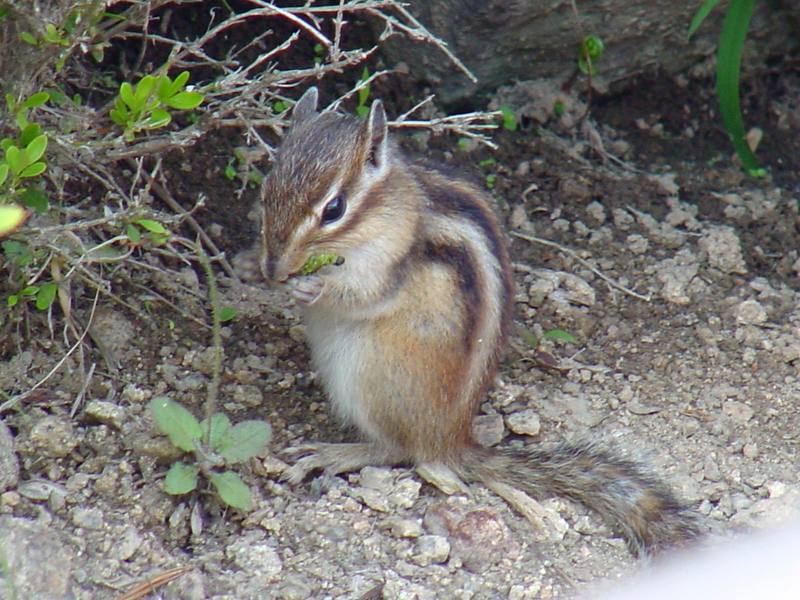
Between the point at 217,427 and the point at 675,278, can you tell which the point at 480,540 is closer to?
the point at 217,427

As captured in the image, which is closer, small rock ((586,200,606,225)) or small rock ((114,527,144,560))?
small rock ((114,527,144,560))

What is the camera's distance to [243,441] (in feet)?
11.6

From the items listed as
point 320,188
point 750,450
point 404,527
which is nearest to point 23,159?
point 320,188

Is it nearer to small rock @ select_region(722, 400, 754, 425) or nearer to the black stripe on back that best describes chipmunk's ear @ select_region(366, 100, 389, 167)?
the black stripe on back

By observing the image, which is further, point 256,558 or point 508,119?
point 508,119

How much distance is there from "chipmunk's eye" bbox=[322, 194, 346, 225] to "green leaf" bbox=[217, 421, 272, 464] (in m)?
0.66

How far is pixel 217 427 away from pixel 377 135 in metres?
1.05

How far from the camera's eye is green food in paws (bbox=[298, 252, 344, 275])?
377cm

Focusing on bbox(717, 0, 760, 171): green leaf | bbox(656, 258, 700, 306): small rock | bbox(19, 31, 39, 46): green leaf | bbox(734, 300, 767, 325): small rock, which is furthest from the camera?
bbox(717, 0, 760, 171): green leaf

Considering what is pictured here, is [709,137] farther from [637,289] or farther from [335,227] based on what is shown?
[335,227]

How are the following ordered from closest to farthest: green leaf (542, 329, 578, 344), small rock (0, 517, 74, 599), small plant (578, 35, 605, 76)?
small rock (0, 517, 74, 599) < green leaf (542, 329, 578, 344) < small plant (578, 35, 605, 76)

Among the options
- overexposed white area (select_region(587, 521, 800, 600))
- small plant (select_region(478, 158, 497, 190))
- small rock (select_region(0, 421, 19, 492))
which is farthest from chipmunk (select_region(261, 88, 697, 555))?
overexposed white area (select_region(587, 521, 800, 600))

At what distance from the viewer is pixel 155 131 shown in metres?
4.43

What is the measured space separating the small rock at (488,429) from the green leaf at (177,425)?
41.2 inches
